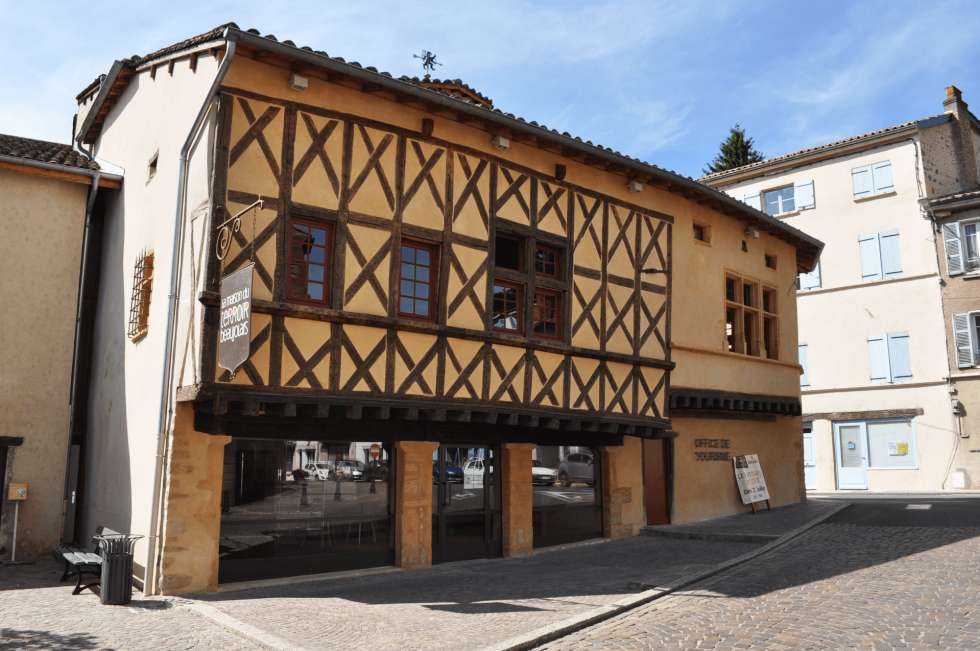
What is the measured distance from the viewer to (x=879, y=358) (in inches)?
936

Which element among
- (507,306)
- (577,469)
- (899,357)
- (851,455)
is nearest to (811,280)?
(899,357)

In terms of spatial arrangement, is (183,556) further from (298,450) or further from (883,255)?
(883,255)

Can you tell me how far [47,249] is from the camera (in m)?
12.1

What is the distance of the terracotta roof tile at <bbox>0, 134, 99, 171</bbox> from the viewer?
12.2 metres

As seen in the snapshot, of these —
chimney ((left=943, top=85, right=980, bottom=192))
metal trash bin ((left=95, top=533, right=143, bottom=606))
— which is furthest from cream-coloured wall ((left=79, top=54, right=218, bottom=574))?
chimney ((left=943, top=85, right=980, bottom=192))

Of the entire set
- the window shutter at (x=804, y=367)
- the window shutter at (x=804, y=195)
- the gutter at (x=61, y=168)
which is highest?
the window shutter at (x=804, y=195)

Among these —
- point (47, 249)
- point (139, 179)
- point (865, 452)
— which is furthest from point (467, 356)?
point (865, 452)

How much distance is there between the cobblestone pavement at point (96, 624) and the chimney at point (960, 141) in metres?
24.2

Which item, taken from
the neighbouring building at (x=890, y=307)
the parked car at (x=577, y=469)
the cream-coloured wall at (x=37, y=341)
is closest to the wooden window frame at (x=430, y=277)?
the parked car at (x=577, y=469)

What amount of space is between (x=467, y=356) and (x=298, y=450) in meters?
2.36

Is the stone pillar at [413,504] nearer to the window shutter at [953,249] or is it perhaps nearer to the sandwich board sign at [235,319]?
the sandwich board sign at [235,319]

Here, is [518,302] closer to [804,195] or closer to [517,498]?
[517,498]

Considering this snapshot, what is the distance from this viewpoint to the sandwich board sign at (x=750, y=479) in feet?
52.7

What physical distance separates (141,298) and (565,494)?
6.70 metres
